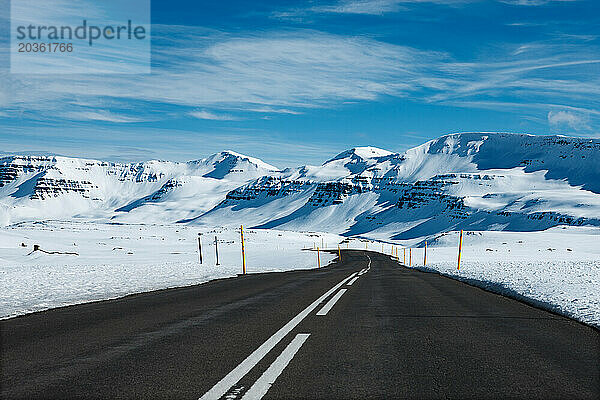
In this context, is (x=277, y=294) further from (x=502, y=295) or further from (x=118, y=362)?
(x=118, y=362)

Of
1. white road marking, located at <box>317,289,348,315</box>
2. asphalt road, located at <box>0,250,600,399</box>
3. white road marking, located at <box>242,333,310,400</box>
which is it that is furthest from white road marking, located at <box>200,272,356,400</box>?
white road marking, located at <box>317,289,348,315</box>

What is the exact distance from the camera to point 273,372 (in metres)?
5.89

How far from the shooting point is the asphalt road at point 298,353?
529 centimetres

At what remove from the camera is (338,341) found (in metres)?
7.66

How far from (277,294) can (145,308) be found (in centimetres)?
419

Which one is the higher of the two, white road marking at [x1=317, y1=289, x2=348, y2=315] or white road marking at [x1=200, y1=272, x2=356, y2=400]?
white road marking at [x1=200, y1=272, x2=356, y2=400]

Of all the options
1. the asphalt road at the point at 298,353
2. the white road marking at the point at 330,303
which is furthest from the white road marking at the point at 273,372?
the white road marking at the point at 330,303

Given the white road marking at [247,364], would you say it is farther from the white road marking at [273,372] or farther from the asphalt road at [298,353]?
the white road marking at [273,372]

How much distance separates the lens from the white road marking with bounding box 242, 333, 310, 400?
5098 millimetres

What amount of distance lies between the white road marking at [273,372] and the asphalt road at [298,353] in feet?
0.05

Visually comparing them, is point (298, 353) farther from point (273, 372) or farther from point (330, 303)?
point (330, 303)

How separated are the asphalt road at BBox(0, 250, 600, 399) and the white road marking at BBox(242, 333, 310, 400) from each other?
14 millimetres

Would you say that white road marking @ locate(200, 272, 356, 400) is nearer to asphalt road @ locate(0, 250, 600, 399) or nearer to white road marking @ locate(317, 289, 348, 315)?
asphalt road @ locate(0, 250, 600, 399)

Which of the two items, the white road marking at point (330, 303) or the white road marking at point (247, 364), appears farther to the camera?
the white road marking at point (330, 303)
